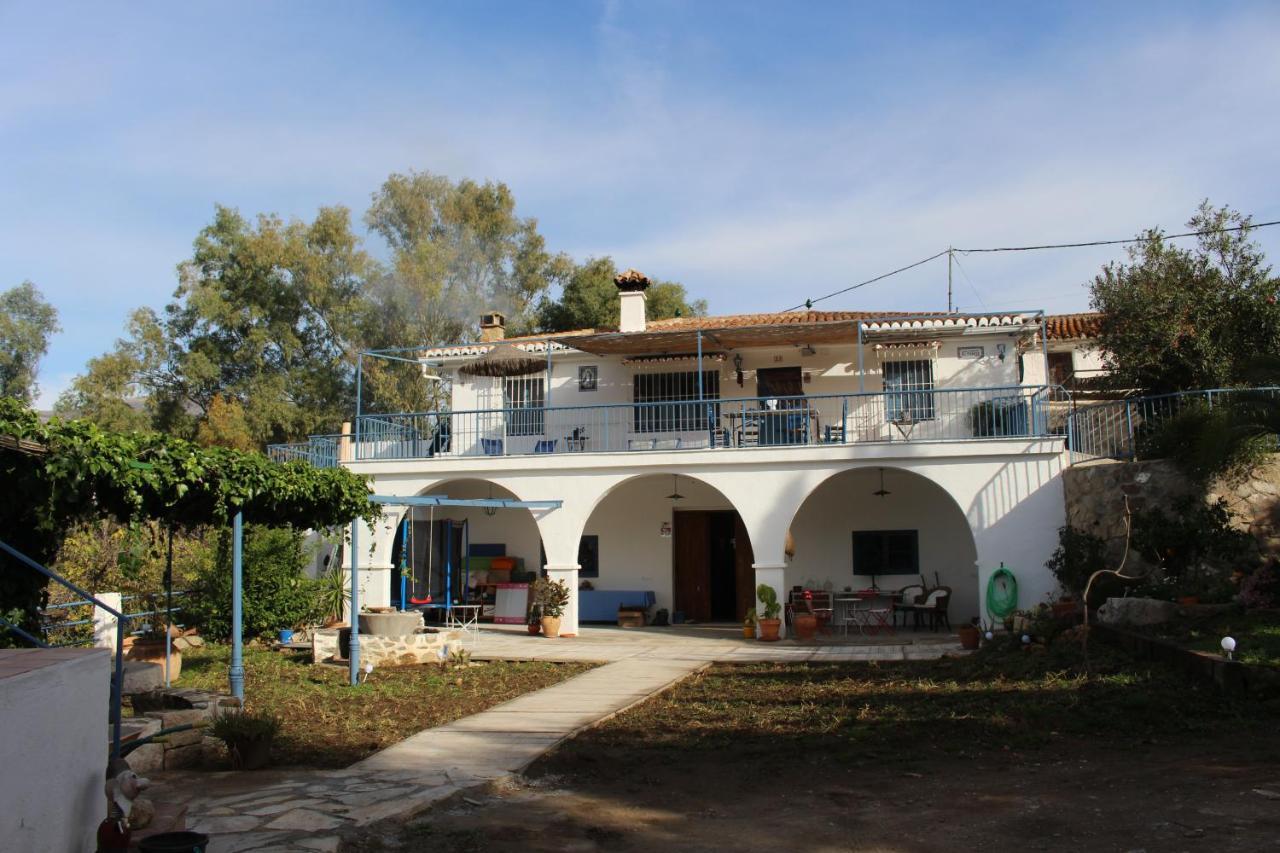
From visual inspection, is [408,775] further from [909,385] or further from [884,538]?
[909,385]

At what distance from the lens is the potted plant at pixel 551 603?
58.3 feet

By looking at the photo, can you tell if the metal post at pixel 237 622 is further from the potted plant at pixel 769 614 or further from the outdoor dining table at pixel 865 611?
the outdoor dining table at pixel 865 611

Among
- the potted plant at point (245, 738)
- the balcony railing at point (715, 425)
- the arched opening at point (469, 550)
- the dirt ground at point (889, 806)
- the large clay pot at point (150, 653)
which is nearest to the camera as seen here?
the dirt ground at point (889, 806)

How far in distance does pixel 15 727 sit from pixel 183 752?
4.02 metres

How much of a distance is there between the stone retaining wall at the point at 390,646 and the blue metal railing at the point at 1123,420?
10.3 metres

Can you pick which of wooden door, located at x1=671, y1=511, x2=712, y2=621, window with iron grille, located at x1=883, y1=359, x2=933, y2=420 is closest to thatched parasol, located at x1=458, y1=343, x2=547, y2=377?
wooden door, located at x1=671, y1=511, x2=712, y2=621

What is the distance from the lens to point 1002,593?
622 inches

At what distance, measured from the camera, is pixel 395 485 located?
19.5 metres

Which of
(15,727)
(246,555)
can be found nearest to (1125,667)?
(15,727)

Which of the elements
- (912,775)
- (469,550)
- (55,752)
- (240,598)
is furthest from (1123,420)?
(55,752)

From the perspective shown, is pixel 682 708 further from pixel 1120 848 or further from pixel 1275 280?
pixel 1275 280

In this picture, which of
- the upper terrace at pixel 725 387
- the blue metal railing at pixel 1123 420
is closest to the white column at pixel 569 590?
the upper terrace at pixel 725 387

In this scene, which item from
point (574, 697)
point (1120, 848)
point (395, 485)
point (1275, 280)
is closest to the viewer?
point (1120, 848)

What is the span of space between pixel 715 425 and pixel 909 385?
3.89 metres
